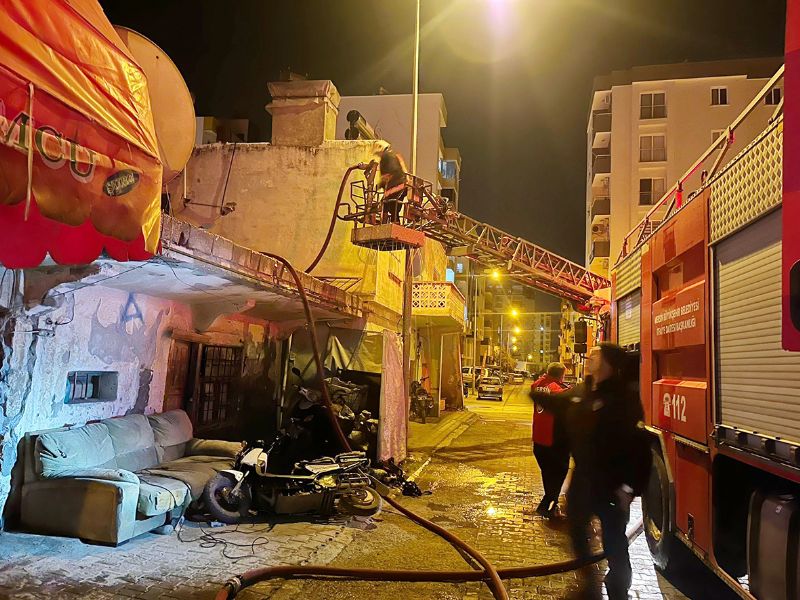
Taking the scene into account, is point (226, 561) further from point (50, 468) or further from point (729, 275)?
point (729, 275)

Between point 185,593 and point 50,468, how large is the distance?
2115 millimetres

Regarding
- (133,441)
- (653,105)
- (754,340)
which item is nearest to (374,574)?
(133,441)

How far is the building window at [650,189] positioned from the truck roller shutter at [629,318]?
35780 mm

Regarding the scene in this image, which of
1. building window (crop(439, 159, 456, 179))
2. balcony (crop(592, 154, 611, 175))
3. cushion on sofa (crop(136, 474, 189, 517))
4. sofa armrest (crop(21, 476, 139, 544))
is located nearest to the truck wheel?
cushion on sofa (crop(136, 474, 189, 517))

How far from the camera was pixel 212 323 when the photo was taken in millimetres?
8688

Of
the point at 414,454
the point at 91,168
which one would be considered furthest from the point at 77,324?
the point at 414,454

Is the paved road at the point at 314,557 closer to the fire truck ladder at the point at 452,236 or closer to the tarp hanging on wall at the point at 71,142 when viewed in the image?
the tarp hanging on wall at the point at 71,142

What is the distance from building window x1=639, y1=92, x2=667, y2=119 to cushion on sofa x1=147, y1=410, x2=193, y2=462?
41204 mm

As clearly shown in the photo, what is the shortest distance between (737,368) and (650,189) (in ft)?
132

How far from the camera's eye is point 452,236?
14.3 m

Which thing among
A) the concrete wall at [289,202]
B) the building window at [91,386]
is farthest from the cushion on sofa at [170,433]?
the concrete wall at [289,202]

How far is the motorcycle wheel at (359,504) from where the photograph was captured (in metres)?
6.94

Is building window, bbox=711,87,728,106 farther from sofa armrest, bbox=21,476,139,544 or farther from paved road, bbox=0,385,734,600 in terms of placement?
sofa armrest, bbox=21,476,139,544

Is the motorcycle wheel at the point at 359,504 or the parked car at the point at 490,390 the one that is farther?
the parked car at the point at 490,390
